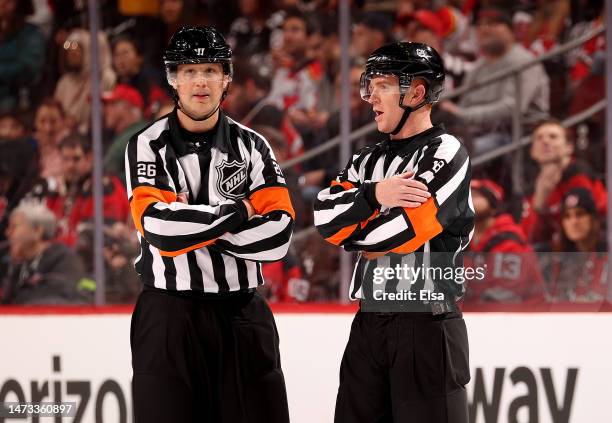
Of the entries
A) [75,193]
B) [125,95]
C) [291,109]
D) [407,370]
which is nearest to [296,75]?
[291,109]

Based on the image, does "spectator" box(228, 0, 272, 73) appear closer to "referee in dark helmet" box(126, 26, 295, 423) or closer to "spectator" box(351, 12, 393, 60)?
"spectator" box(351, 12, 393, 60)

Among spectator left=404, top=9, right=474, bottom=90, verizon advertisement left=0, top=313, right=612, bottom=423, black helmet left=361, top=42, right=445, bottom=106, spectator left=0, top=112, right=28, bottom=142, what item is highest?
spectator left=404, top=9, right=474, bottom=90

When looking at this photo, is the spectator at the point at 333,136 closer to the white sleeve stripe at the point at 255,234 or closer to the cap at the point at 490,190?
the cap at the point at 490,190

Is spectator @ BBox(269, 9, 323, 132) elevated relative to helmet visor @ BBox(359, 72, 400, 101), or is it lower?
elevated

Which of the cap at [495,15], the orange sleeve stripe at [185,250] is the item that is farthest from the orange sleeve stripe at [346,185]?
the cap at [495,15]

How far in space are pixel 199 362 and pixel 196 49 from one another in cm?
77

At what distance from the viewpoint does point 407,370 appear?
2.35 m

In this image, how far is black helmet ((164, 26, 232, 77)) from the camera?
246 cm

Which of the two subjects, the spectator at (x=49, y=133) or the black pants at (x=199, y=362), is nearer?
the black pants at (x=199, y=362)

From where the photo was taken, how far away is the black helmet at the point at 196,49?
2459mm

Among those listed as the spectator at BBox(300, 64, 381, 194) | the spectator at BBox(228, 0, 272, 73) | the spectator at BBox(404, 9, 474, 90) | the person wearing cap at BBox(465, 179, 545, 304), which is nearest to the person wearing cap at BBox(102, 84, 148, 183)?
the spectator at BBox(228, 0, 272, 73)

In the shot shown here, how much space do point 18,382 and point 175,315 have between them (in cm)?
93

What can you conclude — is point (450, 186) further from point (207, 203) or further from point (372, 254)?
point (207, 203)

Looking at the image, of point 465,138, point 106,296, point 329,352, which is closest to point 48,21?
point 106,296
